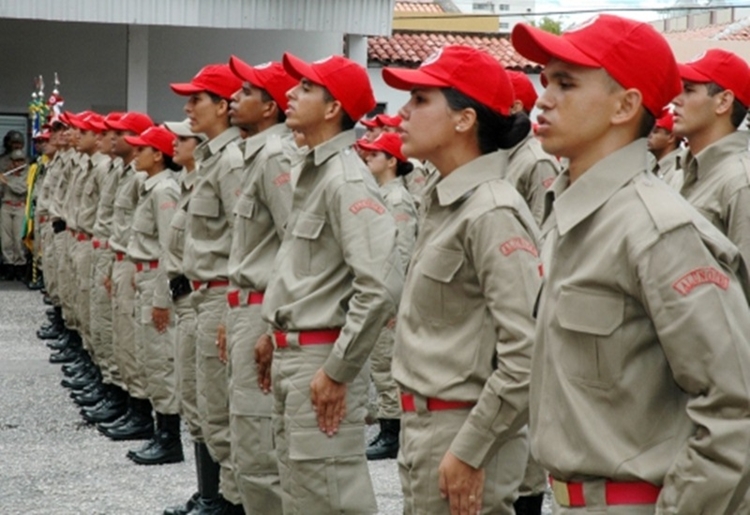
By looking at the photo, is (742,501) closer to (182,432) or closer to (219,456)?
(219,456)

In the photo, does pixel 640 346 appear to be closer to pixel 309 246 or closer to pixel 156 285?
pixel 309 246

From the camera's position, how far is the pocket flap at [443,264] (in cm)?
429

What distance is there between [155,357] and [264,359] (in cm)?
398

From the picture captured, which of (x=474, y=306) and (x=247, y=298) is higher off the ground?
(x=474, y=306)

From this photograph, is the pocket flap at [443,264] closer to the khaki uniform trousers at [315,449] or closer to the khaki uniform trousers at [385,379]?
the khaki uniform trousers at [315,449]

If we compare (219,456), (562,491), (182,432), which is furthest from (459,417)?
(182,432)

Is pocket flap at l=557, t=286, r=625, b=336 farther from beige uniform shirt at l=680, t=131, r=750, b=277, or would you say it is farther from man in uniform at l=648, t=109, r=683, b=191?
man in uniform at l=648, t=109, r=683, b=191

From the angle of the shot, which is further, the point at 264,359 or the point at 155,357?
the point at 155,357

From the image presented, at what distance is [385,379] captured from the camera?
10328mm

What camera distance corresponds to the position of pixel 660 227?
10.0ft

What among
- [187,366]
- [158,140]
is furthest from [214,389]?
[158,140]

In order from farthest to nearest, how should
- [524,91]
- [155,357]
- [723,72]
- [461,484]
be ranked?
[155,357]
[524,91]
[723,72]
[461,484]

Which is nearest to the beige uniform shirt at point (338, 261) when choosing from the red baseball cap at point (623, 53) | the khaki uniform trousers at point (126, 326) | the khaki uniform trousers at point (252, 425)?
the khaki uniform trousers at point (252, 425)

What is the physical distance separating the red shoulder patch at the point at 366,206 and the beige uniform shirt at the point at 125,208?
5.92 metres
